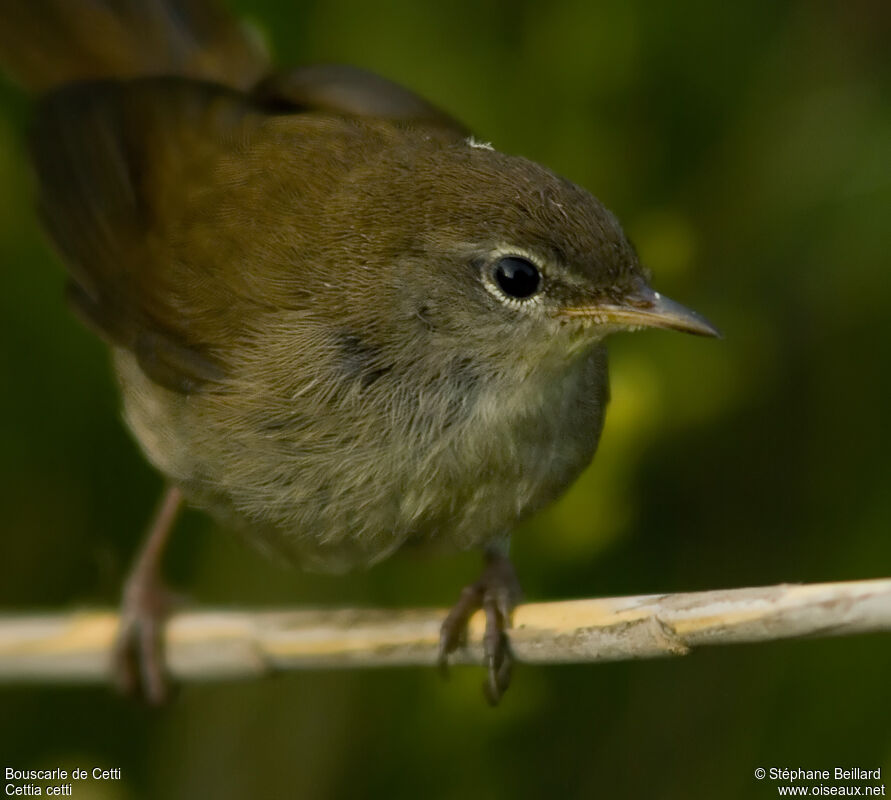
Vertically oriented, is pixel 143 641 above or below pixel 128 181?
below

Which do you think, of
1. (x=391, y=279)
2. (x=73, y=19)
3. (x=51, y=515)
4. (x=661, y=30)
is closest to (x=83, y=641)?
(x=51, y=515)

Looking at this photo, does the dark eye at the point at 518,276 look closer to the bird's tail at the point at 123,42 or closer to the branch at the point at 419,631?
the branch at the point at 419,631

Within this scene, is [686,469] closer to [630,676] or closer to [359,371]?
[630,676]

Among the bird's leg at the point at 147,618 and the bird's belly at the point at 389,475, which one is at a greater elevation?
the bird's leg at the point at 147,618

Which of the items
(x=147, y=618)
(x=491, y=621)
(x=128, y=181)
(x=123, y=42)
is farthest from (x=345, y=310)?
(x=147, y=618)

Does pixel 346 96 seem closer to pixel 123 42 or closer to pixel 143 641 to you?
pixel 123 42

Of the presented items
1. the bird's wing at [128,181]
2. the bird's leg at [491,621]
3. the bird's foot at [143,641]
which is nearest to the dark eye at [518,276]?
the bird's leg at [491,621]

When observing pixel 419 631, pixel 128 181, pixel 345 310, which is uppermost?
pixel 128 181
